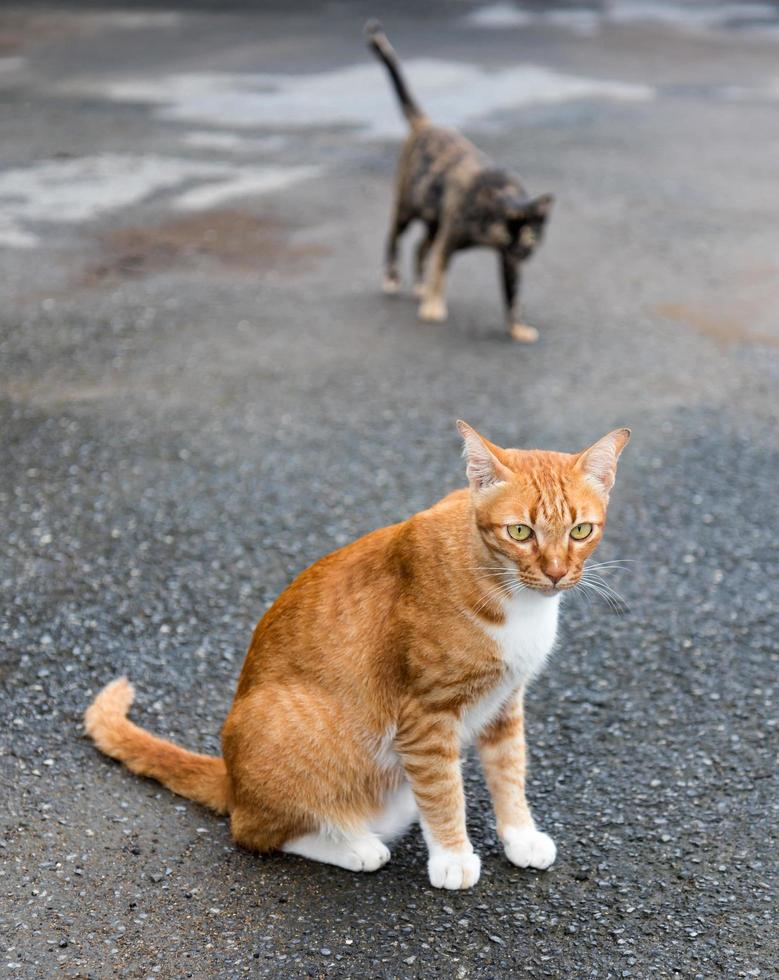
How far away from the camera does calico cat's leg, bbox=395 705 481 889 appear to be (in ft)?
9.53

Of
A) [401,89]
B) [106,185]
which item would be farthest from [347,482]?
[106,185]

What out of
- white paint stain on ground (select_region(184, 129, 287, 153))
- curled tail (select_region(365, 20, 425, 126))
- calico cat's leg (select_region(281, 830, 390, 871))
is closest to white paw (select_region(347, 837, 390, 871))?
calico cat's leg (select_region(281, 830, 390, 871))

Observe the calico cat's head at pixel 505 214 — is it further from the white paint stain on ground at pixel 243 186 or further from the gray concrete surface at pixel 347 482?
the white paint stain on ground at pixel 243 186

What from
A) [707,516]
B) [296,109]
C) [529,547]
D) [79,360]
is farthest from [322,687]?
[296,109]

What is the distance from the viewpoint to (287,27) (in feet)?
44.0

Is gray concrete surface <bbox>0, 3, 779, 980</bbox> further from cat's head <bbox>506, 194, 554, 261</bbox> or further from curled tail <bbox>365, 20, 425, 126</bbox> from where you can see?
curled tail <bbox>365, 20, 425, 126</bbox>

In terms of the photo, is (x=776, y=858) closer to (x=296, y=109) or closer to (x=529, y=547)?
(x=529, y=547)

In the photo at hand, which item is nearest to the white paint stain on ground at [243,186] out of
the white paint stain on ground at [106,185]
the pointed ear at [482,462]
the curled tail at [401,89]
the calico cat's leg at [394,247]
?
the white paint stain on ground at [106,185]

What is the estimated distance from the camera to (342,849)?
3.06 metres

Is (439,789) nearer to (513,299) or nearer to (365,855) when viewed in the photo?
(365,855)

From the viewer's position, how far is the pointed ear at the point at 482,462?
9.26 feet

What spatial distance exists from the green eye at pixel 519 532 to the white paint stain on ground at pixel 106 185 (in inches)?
220

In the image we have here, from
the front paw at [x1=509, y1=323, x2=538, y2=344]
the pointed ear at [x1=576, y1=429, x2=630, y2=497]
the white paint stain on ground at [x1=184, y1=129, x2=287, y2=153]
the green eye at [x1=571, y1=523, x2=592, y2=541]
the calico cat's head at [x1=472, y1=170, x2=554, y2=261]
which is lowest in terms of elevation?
the front paw at [x1=509, y1=323, x2=538, y2=344]

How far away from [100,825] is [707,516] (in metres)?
2.79
